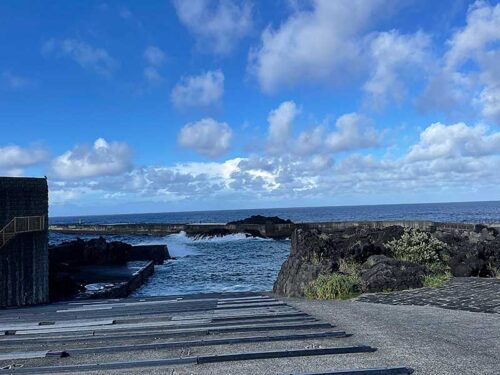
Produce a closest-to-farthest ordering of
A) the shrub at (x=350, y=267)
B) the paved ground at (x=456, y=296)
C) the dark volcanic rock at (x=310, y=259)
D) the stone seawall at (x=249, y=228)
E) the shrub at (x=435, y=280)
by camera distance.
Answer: the paved ground at (x=456, y=296) < the shrub at (x=435, y=280) < the shrub at (x=350, y=267) < the dark volcanic rock at (x=310, y=259) < the stone seawall at (x=249, y=228)

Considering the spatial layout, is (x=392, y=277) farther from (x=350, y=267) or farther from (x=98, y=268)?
(x=98, y=268)

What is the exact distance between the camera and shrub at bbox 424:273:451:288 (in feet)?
36.1

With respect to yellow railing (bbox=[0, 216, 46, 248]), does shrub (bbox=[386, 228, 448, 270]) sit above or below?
below

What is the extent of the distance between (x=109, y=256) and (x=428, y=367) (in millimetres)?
33017

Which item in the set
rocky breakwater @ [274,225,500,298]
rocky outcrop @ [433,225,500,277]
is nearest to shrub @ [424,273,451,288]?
rocky breakwater @ [274,225,500,298]

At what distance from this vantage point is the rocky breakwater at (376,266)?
11219 millimetres

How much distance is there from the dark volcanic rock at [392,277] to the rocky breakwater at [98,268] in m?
12.2

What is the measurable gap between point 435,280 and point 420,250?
2.45m

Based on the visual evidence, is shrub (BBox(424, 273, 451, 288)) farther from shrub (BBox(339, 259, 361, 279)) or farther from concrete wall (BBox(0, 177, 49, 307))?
concrete wall (BBox(0, 177, 49, 307))

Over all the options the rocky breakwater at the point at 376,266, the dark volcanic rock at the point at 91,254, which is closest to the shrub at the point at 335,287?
the rocky breakwater at the point at 376,266

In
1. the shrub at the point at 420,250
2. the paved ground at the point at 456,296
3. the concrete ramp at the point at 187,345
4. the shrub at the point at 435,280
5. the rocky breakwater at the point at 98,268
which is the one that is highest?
the shrub at the point at 420,250

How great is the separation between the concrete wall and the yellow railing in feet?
0.61

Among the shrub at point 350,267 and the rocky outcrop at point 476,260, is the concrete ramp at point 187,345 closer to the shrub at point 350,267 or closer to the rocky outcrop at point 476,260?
the shrub at point 350,267

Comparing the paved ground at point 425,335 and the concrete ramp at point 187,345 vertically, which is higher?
the concrete ramp at point 187,345
